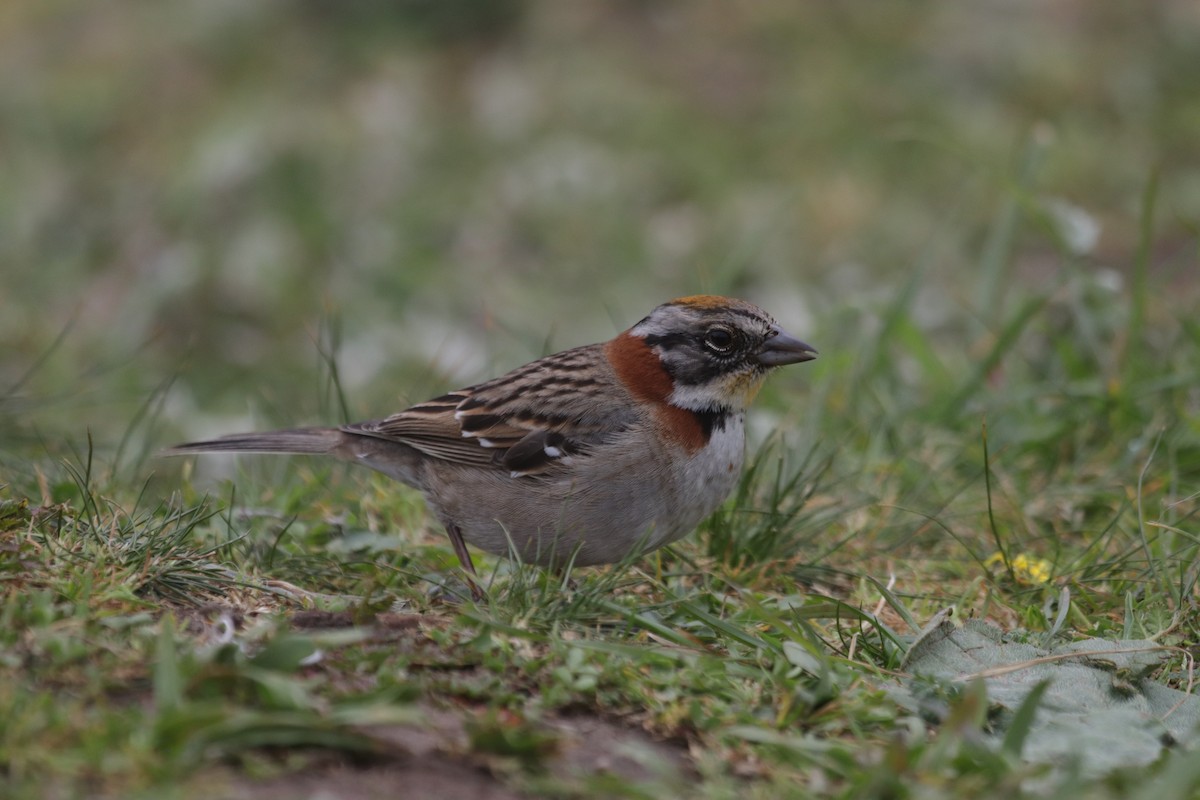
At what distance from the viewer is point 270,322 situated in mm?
9219

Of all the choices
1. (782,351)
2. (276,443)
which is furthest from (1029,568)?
(276,443)

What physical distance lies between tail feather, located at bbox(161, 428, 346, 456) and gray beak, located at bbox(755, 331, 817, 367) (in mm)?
1630

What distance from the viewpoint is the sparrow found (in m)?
4.50

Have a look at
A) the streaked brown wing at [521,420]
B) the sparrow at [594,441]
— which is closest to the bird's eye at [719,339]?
the sparrow at [594,441]

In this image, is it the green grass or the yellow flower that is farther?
the yellow flower

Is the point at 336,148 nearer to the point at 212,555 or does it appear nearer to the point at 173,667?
the point at 212,555

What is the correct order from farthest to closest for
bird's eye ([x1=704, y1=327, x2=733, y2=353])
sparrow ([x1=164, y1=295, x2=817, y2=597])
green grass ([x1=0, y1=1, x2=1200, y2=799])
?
bird's eye ([x1=704, y1=327, x2=733, y2=353]) → sparrow ([x1=164, y1=295, x2=817, y2=597]) → green grass ([x1=0, y1=1, x2=1200, y2=799])

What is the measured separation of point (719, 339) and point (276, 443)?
173 cm

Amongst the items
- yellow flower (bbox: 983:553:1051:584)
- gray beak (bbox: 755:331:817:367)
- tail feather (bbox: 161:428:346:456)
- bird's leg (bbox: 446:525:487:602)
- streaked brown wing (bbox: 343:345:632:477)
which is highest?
gray beak (bbox: 755:331:817:367)

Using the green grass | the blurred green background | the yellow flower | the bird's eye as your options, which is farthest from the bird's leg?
the blurred green background

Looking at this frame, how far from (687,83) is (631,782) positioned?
8.98 metres

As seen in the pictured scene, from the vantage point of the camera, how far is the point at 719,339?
4875 millimetres

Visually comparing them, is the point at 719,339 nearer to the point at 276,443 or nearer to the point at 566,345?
the point at 276,443

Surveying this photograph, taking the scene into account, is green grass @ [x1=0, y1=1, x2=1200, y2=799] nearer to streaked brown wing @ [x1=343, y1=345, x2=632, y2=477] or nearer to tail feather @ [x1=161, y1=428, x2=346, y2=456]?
tail feather @ [x1=161, y1=428, x2=346, y2=456]
